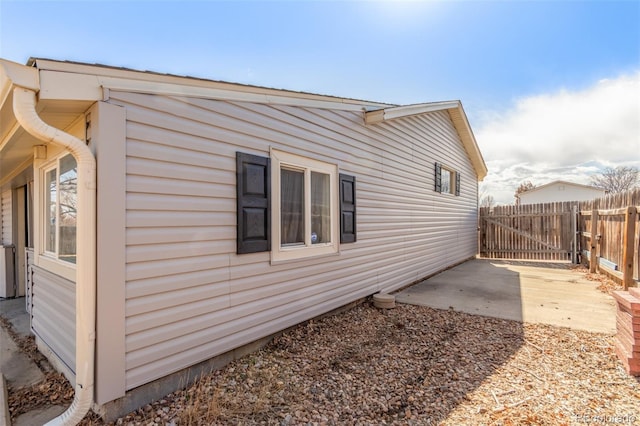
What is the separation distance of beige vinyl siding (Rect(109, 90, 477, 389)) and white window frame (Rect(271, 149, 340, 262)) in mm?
106

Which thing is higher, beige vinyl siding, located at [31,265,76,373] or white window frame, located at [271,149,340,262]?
white window frame, located at [271,149,340,262]

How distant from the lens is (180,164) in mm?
2719

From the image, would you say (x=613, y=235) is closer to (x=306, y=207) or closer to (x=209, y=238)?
(x=306, y=207)

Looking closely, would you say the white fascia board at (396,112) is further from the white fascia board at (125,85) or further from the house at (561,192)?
the house at (561,192)

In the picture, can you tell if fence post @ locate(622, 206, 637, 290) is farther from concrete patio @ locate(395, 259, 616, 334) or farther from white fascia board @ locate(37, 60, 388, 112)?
white fascia board @ locate(37, 60, 388, 112)

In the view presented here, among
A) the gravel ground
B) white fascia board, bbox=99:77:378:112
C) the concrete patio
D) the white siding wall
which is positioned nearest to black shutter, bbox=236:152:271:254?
white fascia board, bbox=99:77:378:112

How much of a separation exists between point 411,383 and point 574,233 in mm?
9938

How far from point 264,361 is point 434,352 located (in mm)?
1912

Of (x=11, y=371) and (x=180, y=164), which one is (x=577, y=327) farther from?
(x=11, y=371)

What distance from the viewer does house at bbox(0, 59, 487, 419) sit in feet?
7.21

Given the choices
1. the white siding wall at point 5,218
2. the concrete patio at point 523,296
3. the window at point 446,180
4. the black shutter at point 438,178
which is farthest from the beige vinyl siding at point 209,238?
the white siding wall at point 5,218

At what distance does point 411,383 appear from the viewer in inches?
112

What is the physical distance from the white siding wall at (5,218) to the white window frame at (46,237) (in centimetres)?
412

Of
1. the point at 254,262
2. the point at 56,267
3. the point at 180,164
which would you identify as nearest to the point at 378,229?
the point at 254,262
